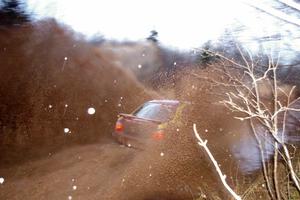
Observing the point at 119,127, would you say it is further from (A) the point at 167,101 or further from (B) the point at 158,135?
(A) the point at 167,101

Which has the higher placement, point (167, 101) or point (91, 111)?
point (167, 101)

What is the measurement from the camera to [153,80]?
797cm

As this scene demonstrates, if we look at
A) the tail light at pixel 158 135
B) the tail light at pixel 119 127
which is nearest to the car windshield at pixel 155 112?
the tail light at pixel 158 135

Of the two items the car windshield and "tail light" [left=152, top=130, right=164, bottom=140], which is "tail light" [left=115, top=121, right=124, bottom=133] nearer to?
the car windshield

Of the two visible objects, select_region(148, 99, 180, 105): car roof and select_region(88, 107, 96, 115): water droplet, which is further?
select_region(88, 107, 96, 115): water droplet

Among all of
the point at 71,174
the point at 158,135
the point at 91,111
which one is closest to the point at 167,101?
the point at 158,135

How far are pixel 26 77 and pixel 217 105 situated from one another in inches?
193

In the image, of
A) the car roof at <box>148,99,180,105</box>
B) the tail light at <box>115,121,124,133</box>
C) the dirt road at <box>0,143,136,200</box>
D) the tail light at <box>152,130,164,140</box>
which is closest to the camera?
the dirt road at <box>0,143,136,200</box>

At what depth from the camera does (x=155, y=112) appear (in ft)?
21.9

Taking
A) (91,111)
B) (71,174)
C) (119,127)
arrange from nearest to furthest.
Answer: (71,174)
(119,127)
(91,111)

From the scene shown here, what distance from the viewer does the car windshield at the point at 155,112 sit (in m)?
6.57

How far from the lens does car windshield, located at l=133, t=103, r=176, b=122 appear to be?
6.57 m

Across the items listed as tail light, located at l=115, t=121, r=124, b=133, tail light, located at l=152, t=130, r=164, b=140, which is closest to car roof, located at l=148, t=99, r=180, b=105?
tail light, located at l=152, t=130, r=164, b=140

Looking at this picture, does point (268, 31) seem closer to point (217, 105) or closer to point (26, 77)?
point (217, 105)
